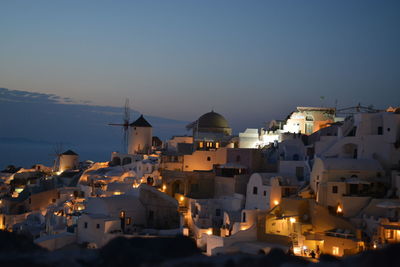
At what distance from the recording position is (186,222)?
30188mm

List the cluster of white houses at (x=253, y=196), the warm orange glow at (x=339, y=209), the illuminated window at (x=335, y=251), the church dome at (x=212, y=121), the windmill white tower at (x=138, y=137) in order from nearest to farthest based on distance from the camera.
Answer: the illuminated window at (x=335, y=251), the cluster of white houses at (x=253, y=196), the warm orange glow at (x=339, y=209), the church dome at (x=212, y=121), the windmill white tower at (x=138, y=137)

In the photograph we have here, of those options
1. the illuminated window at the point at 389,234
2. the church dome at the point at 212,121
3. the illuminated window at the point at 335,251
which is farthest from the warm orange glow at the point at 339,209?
the church dome at the point at 212,121

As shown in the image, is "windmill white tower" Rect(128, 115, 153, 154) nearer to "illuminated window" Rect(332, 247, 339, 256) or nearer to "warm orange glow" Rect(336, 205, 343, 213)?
"warm orange glow" Rect(336, 205, 343, 213)

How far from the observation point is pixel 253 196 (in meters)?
29.3

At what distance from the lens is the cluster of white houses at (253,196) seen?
25078 mm

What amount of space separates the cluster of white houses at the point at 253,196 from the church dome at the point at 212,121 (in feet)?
11.1

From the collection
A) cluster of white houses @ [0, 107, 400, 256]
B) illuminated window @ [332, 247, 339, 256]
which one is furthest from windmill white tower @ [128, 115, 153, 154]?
illuminated window @ [332, 247, 339, 256]

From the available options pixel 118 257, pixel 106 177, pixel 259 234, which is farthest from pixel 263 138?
pixel 118 257

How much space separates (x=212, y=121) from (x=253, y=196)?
18.8 meters

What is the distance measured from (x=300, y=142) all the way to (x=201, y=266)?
25670 mm

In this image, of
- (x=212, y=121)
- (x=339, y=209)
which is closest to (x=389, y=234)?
(x=339, y=209)

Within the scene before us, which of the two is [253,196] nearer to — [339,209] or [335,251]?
[339,209]

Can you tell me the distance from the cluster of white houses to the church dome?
3.40m

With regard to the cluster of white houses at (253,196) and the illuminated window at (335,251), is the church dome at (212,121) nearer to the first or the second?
the cluster of white houses at (253,196)
